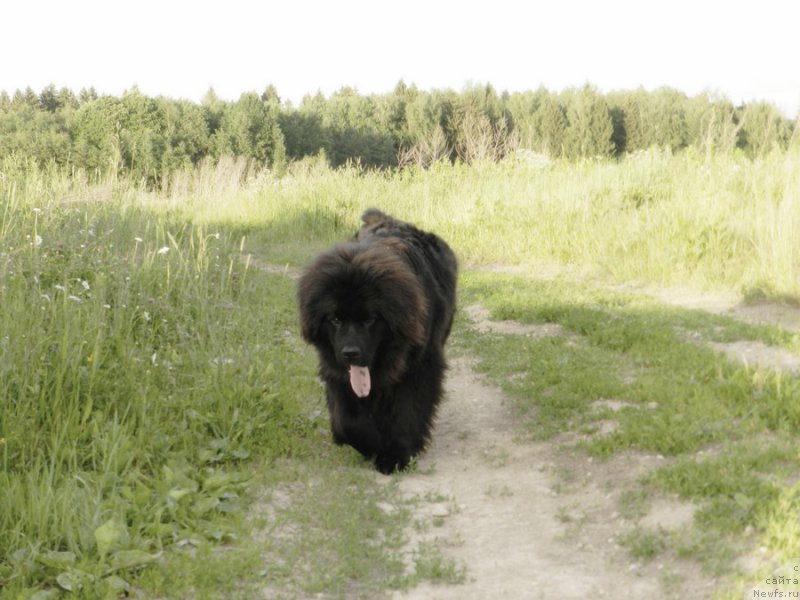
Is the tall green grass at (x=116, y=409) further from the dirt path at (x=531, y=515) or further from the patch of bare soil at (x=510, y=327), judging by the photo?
the patch of bare soil at (x=510, y=327)

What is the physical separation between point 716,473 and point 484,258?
9.61 meters

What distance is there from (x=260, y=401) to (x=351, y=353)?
112 centimetres

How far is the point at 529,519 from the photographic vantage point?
4574 millimetres

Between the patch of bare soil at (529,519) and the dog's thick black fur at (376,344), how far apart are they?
357 mm

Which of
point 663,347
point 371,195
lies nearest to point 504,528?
point 663,347

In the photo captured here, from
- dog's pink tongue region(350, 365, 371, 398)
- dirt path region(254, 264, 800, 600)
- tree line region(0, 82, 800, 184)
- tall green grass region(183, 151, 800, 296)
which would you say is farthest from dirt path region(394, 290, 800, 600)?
tree line region(0, 82, 800, 184)

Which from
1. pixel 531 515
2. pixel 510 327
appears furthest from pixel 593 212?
pixel 531 515

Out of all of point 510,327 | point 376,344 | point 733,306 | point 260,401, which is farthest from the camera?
point 510,327

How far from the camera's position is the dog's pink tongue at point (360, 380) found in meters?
5.28

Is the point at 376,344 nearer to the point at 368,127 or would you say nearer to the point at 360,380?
the point at 360,380

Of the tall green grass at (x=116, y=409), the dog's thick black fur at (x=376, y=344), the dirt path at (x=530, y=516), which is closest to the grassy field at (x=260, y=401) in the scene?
the tall green grass at (x=116, y=409)

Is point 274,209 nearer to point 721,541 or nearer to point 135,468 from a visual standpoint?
point 135,468

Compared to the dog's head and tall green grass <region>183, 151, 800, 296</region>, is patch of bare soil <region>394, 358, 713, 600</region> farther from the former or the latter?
tall green grass <region>183, 151, 800, 296</region>

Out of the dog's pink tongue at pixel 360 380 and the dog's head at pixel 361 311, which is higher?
the dog's head at pixel 361 311
